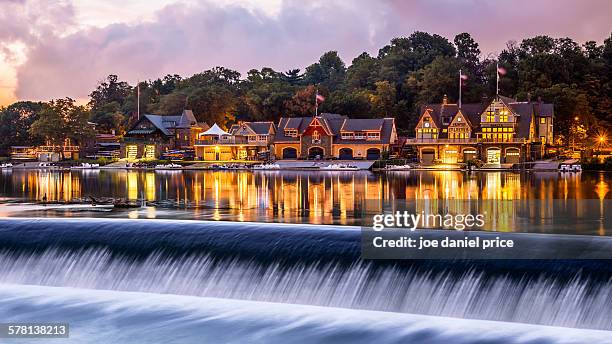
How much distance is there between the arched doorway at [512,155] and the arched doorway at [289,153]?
2554 centimetres

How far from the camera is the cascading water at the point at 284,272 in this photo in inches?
530

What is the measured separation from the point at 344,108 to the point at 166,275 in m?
76.3

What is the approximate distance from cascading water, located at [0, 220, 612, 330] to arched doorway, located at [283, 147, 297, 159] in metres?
66.7

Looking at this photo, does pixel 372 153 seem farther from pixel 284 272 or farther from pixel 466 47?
pixel 284 272

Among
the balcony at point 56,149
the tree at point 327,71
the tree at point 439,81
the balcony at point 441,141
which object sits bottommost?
the balcony at point 56,149

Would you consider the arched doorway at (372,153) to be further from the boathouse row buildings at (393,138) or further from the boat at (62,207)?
the boat at (62,207)

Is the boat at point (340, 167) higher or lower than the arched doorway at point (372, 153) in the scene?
lower

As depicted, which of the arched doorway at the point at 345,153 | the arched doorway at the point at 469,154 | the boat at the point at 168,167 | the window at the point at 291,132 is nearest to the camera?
the arched doorway at the point at 469,154

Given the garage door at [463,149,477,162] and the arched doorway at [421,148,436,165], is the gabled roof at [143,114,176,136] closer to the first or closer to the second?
the arched doorway at [421,148,436,165]

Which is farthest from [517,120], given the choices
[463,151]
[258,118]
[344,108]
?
[258,118]

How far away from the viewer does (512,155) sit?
76312 millimetres

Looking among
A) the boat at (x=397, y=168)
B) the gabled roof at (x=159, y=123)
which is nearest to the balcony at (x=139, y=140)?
the gabled roof at (x=159, y=123)

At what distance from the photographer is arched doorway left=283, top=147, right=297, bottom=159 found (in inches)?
3438

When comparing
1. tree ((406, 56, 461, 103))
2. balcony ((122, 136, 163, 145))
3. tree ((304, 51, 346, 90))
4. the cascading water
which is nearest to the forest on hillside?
tree ((406, 56, 461, 103))
